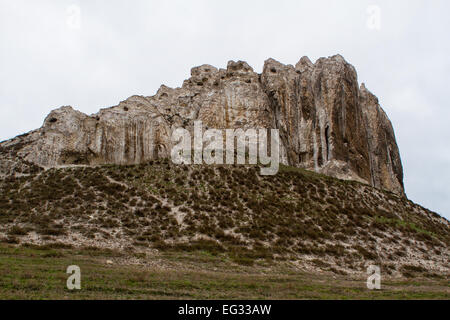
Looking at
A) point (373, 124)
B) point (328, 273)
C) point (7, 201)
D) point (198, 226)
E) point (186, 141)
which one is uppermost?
point (373, 124)

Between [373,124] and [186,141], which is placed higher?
[373,124]

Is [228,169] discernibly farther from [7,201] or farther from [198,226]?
[7,201]

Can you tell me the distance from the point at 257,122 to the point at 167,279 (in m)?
34.5

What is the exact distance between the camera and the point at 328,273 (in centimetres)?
2523

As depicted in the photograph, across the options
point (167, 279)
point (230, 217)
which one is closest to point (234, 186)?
point (230, 217)

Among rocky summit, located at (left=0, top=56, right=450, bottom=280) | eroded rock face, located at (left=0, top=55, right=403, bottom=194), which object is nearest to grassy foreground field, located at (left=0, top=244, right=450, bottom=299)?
rocky summit, located at (left=0, top=56, right=450, bottom=280)

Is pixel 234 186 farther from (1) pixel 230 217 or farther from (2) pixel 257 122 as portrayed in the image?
(2) pixel 257 122

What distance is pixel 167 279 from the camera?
1808 cm

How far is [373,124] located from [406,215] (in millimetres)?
18618

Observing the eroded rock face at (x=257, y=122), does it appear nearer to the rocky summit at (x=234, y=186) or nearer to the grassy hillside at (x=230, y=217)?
the rocky summit at (x=234, y=186)

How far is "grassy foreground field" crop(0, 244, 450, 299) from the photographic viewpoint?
1508cm

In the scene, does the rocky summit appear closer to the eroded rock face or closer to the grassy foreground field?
the eroded rock face

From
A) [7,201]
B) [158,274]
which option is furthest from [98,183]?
[158,274]
